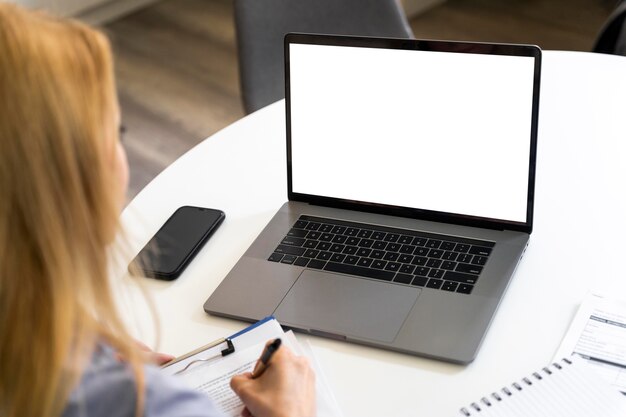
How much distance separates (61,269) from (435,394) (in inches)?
19.1

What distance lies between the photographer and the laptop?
1.15 m

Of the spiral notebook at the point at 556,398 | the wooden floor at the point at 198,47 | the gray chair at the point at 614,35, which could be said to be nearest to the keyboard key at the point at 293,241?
the spiral notebook at the point at 556,398

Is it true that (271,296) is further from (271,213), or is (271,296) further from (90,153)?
(90,153)

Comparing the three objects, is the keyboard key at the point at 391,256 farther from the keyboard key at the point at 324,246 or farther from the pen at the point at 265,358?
the pen at the point at 265,358

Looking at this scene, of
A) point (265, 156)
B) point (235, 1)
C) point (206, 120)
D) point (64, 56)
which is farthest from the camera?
point (206, 120)

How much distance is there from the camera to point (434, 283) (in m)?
1.17

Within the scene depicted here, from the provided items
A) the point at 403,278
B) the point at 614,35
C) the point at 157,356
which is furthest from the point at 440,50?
the point at 614,35

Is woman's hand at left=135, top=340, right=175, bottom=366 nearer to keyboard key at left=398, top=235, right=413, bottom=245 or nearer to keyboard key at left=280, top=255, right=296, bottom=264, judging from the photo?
keyboard key at left=280, top=255, right=296, bottom=264

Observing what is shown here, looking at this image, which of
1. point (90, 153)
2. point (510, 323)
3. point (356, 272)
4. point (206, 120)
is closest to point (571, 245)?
point (510, 323)

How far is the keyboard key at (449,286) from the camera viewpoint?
1.16 m

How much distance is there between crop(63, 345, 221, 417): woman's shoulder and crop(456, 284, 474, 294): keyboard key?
1.46 feet

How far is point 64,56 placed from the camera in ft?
2.41

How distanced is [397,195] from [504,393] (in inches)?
15.5

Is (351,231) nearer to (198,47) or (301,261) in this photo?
(301,261)
